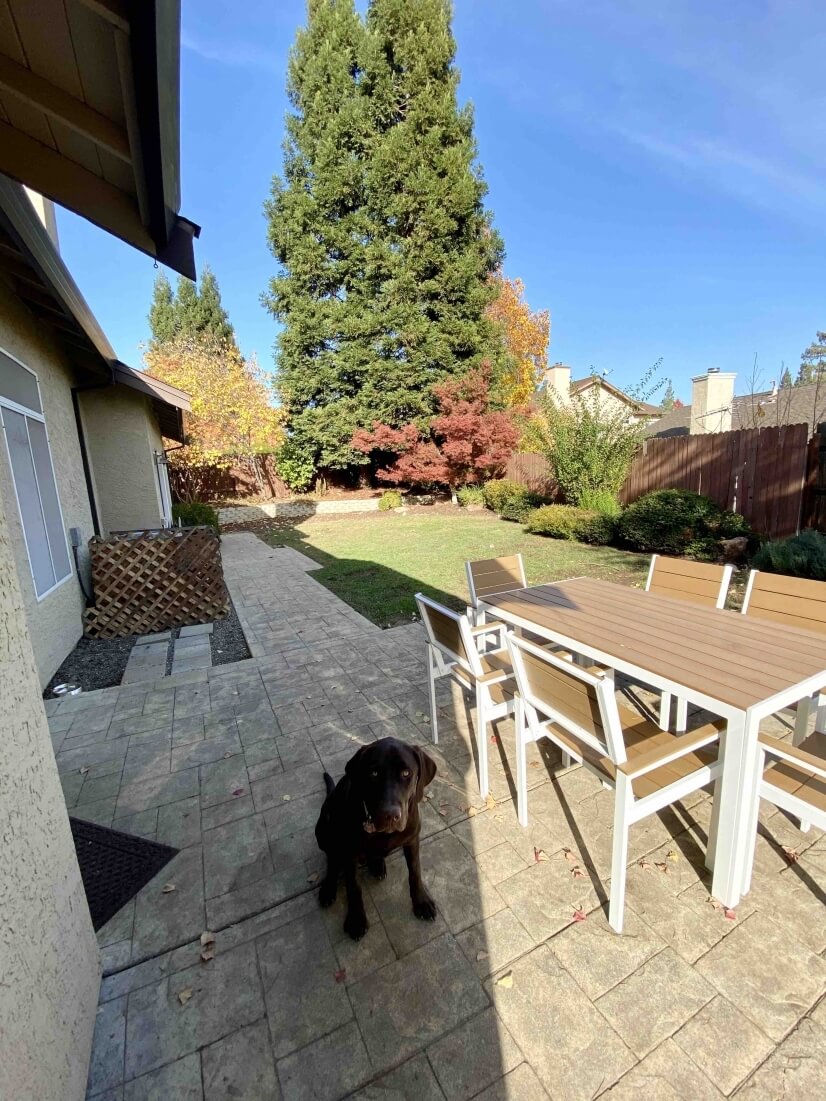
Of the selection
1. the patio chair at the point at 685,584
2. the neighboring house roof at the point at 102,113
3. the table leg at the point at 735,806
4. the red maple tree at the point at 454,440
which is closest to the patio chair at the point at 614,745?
the table leg at the point at 735,806

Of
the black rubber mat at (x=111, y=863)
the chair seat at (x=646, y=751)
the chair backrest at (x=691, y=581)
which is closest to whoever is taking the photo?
the chair seat at (x=646, y=751)

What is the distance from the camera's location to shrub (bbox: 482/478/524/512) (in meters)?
14.9

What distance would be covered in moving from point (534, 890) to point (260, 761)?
1.81 m

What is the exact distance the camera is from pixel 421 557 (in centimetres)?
954

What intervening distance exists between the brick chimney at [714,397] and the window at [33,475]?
1996 centimetres

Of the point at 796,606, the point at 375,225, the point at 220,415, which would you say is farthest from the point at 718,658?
the point at 375,225

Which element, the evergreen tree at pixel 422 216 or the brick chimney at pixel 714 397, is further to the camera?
the brick chimney at pixel 714 397

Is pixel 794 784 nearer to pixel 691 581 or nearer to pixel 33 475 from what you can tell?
pixel 691 581

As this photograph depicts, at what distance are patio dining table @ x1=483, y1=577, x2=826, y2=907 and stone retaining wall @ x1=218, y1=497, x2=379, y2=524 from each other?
53.1 feet

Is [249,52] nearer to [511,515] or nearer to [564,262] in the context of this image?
[511,515]

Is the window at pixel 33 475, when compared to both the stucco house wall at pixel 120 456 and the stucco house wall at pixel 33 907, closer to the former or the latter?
the stucco house wall at pixel 120 456

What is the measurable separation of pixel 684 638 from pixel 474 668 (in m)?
1.11

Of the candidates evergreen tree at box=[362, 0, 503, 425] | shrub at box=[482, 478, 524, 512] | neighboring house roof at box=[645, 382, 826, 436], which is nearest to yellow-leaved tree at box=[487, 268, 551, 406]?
evergreen tree at box=[362, 0, 503, 425]

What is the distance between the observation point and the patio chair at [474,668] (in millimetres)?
2512
